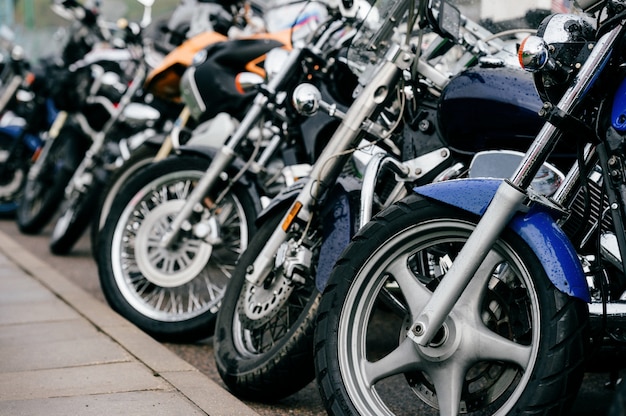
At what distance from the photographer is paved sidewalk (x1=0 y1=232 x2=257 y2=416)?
3312 mm

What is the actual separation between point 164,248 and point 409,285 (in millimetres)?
2104

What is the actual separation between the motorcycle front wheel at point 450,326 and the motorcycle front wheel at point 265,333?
0.43 metres

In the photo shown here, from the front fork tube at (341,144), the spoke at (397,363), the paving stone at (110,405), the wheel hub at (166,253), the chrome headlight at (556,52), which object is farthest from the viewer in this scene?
the wheel hub at (166,253)

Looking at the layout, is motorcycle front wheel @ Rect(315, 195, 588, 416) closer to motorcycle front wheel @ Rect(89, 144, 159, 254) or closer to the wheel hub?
the wheel hub

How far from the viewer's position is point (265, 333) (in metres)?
3.87

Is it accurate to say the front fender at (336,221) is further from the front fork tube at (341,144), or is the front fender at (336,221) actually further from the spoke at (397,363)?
the spoke at (397,363)

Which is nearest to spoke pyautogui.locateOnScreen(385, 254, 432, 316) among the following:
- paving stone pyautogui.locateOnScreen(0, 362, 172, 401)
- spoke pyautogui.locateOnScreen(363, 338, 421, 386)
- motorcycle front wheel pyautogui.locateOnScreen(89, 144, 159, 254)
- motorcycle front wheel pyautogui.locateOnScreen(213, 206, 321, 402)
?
spoke pyautogui.locateOnScreen(363, 338, 421, 386)

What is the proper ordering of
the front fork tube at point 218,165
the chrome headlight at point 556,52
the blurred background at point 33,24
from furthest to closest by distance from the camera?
1. the blurred background at point 33,24
2. the front fork tube at point 218,165
3. the chrome headlight at point 556,52

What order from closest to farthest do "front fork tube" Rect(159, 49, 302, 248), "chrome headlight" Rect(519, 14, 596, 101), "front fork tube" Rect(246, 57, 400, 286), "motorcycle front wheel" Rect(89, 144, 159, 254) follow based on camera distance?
"chrome headlight" Rect(519, 14, 596, 101), "front fork tube" Rect(246, 57, 400, 286), "front fork tube" Rect(159, 49, 302, 248), "motorcycle front wheel" Rect(89, 144, 159, 254)

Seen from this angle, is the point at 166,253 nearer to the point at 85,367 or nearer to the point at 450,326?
the point at 85,367

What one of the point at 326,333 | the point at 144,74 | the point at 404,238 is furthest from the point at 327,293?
the point at 144,74

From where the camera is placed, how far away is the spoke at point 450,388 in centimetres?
275

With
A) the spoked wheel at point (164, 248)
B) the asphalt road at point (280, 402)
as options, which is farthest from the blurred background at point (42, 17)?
the spoked wheel at point (164, 248)

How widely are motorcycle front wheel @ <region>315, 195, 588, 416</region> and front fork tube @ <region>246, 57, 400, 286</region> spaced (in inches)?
24.0
